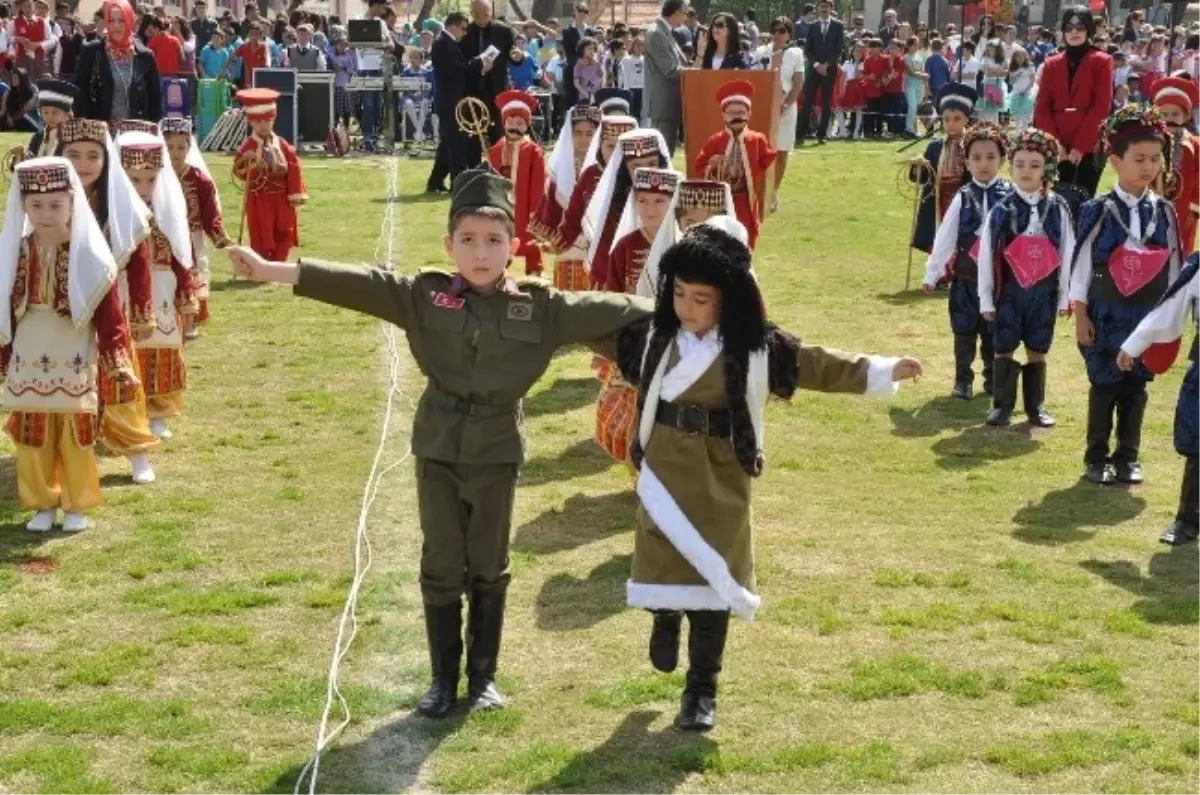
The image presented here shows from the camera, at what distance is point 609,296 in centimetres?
591

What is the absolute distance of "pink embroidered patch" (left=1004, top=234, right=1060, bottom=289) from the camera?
403 inches

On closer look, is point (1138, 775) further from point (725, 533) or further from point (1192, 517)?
point (1192, 517)

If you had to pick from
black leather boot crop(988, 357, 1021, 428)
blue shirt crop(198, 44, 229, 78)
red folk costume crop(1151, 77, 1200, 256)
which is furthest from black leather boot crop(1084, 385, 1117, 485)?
blue shirt crop(198, 44, 229, 78)

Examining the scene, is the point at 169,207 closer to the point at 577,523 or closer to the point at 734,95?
the point at 577,523

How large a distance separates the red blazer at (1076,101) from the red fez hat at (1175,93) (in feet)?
8.29

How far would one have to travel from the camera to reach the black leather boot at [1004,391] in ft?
35.0

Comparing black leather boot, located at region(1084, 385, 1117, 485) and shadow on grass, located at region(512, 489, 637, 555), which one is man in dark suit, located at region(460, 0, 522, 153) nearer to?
black leather boot, located at region(1084, 385, 1117, 485)

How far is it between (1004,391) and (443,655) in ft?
18.3

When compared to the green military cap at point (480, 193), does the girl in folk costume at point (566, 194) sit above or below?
below

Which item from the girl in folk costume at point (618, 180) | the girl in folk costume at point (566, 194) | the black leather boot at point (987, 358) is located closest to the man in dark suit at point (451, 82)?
the girl in folk costume at point (566, 194)

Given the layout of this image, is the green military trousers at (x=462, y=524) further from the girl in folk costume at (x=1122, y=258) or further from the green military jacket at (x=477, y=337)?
the girl in folk costume at (x=1122, y=258)

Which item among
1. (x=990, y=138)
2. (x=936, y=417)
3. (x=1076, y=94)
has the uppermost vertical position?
(x=1076, y=94)

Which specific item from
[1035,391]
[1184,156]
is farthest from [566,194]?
[1184,156]

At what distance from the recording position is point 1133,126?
8875 millimetres
